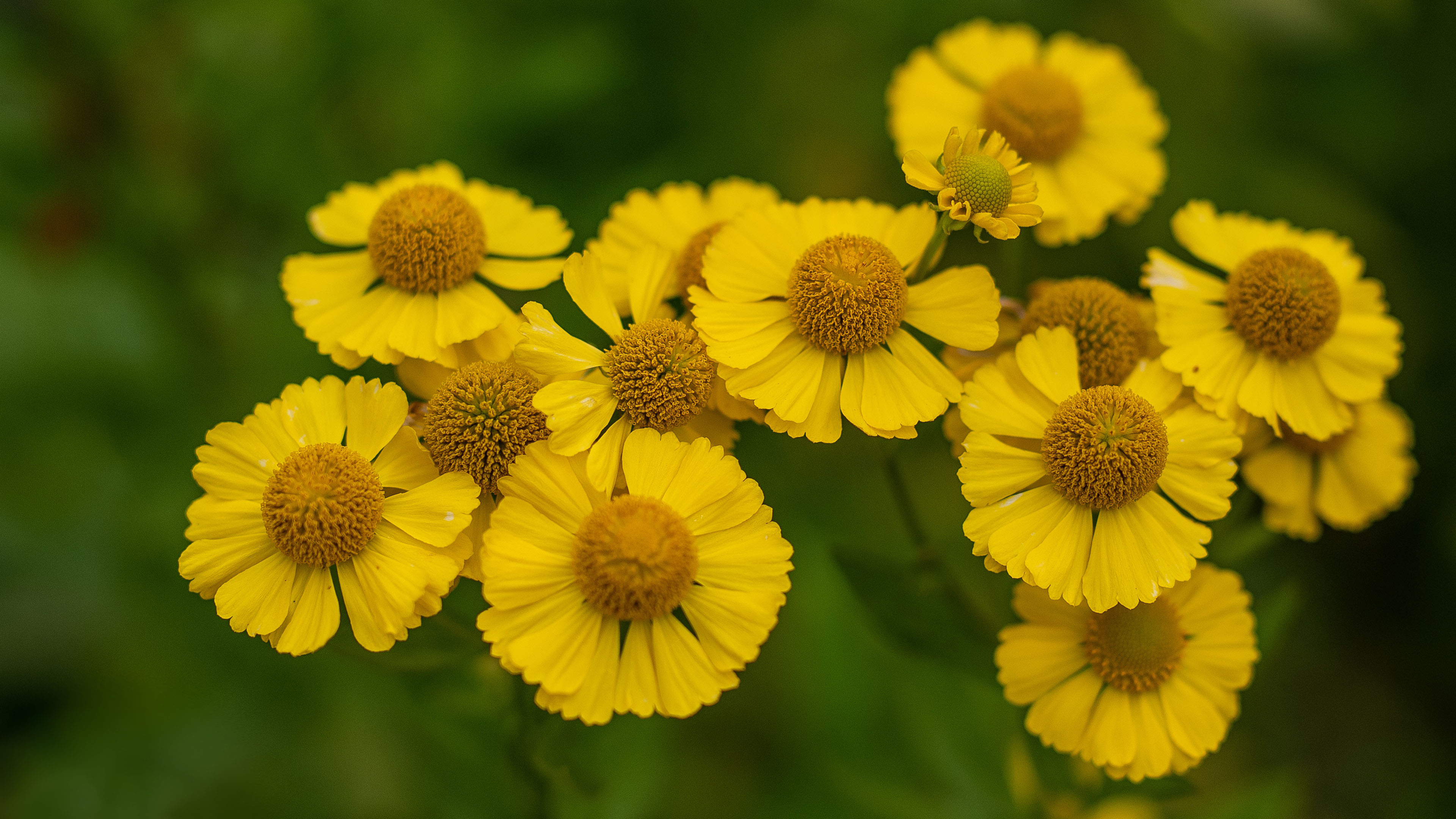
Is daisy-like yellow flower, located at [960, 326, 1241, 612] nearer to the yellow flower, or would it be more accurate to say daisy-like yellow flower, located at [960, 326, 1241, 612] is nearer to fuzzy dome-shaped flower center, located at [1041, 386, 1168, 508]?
fuzzy dome-shaped flower center, located at [1041, 386, 1168, 508]

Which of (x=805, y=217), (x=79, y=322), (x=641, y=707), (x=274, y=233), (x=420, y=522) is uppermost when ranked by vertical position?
(x=805, y=217)

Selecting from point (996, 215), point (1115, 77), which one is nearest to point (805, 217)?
point (996, 215)

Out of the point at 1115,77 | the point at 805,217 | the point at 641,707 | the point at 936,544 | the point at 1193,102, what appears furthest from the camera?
the point at 1193,102

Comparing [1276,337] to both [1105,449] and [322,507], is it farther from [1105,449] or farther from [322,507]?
[322,507]

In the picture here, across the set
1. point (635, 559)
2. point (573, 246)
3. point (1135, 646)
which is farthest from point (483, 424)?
point (573, 246)

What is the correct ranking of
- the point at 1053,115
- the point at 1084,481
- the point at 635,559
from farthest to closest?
1. the point at 1053,115
2. the point at 1084,481
3. the point at 635,559

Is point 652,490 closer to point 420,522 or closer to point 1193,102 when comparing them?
point 420,522
